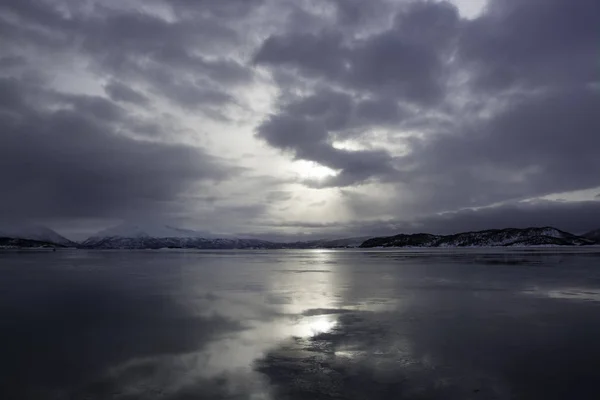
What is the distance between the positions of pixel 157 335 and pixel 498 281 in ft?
89.7

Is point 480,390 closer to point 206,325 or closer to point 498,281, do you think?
point 206,325

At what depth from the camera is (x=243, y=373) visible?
10.4m

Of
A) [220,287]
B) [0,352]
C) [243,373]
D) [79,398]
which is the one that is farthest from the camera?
[220,287]

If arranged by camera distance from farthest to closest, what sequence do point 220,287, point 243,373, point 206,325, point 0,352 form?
point 220,287 → point 206,325 → point 0,352 → point 243,373

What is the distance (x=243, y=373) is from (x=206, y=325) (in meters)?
6.42

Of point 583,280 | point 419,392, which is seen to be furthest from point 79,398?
point 583,280

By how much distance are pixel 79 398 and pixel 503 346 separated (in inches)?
466

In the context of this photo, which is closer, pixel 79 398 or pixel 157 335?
pixel 79 398

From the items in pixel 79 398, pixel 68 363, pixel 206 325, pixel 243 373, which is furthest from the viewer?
pixel 206 325

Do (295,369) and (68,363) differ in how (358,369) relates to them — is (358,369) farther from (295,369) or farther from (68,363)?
(68,363)

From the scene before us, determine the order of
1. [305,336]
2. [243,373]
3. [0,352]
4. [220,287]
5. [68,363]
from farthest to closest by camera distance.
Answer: [220,287], [305,336], [0,352], [68,363], [243,373]

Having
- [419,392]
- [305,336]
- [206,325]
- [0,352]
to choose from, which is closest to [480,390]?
[419,392]

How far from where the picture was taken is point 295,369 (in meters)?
10.5

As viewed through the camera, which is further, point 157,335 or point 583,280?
point 583,280
